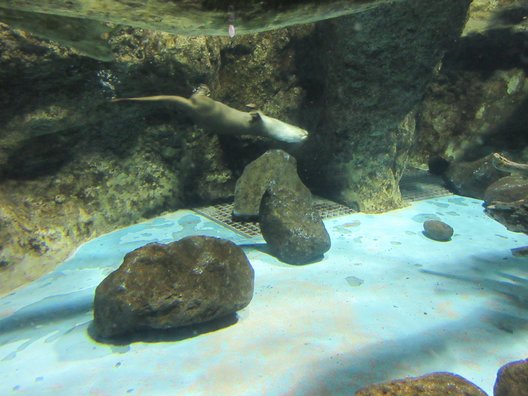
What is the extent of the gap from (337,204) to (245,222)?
5.47 feet

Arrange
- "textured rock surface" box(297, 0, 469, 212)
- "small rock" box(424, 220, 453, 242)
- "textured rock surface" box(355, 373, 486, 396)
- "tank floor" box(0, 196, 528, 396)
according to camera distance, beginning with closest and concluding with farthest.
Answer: "textured rock surface" box(355, 373, 486, 396), "tank floor" box(0, 196, 528, 396), "small rock" box(424, 220, 453, 242), "textured rock surface" box(297, 0, 469, 212)

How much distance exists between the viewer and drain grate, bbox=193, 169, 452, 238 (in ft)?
18.7

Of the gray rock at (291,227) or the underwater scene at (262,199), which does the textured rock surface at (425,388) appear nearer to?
the underwater scene at (262,199)

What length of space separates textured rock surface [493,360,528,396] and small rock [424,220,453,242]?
2926 millimetres

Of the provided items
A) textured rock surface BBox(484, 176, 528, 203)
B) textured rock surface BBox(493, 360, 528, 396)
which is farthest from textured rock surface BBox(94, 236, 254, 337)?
textured rock surface BBox(484, 176, 528, 203)

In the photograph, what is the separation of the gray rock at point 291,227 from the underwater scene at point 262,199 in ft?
0.09

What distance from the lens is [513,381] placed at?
228cm

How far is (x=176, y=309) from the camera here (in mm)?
3207

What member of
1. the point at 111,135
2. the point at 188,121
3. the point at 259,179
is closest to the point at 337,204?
the point at 259,179

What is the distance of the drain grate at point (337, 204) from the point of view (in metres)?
5.70

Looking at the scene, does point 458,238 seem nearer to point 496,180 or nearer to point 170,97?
point 496,180

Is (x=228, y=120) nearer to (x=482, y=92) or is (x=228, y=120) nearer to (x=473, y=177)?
(x=473, y=177)

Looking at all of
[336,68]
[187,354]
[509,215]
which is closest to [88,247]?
[187,354]

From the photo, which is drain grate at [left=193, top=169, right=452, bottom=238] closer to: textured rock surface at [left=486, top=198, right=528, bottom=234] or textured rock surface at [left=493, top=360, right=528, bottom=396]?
textured rock surface at [left=486, top=198, right=528, bottom=234]
